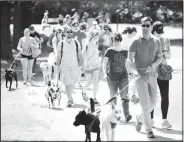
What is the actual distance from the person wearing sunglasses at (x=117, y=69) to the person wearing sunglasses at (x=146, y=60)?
3.67 ft

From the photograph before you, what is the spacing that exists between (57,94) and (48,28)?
24102 millimetres

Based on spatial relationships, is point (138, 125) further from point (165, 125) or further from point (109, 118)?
point (109, 118)

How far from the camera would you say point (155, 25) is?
29.8 feet

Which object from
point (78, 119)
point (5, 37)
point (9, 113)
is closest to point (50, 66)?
point (9, 113)

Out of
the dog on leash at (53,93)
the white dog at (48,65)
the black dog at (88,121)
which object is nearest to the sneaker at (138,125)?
the black dog at (88,121)

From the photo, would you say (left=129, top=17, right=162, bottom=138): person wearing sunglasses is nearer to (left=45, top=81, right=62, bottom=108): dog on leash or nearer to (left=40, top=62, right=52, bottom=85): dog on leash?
(left=45, top=81, right=62, bottom=108): dog on leash

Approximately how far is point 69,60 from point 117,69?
7.55ft

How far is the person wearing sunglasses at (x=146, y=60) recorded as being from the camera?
8.27 m

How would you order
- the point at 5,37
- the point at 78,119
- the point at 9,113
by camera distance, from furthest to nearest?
1. the point at 5,37
2. the point at 9,113
3. the point at 78,119

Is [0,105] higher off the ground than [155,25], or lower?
lower

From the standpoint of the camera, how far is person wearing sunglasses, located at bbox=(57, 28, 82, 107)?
11445 millimetres

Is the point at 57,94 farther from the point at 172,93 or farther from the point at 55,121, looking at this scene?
the point at 172,93

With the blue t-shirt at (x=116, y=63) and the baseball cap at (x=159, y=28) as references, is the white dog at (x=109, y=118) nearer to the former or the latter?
the blue t-shirt at (x=116, y=63)

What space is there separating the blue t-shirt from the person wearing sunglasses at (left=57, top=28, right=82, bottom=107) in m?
2.11
